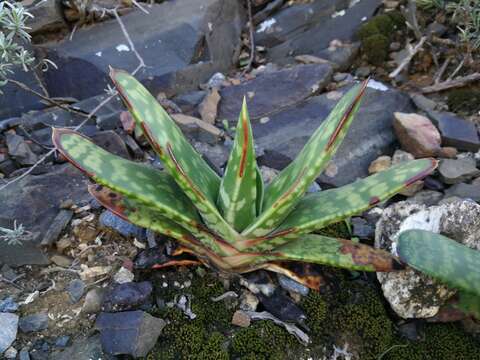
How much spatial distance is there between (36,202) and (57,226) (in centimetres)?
16

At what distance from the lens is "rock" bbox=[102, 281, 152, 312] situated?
149 cm

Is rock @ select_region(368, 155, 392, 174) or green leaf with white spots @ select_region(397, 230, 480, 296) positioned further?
rock @ select_region(368, 155, 392, 174)

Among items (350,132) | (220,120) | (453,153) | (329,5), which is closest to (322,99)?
(350,132)

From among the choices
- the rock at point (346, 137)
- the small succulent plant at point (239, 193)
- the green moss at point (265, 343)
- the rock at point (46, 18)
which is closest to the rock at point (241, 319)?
the green moss at point (265, 343)

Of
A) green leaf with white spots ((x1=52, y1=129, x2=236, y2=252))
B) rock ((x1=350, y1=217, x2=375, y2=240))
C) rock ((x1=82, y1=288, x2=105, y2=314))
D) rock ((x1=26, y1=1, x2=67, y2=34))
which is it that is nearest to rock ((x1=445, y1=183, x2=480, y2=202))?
rock ((x1=350, y1=217, x2=375, y2=240))

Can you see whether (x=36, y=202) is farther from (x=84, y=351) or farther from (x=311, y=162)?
(x=311, y=162)

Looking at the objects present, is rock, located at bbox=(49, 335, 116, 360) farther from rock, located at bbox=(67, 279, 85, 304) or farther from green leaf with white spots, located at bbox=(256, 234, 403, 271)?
green leaf with white spots, located at bbox=(256, 234, 403, 271)

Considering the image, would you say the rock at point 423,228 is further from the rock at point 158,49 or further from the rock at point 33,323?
the rock at point 158,49

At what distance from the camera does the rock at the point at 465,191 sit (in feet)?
6.34

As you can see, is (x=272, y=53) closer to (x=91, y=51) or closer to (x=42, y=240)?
(x=91, y=51)

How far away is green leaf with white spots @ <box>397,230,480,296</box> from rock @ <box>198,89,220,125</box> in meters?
1.41

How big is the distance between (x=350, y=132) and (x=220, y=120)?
67 cm

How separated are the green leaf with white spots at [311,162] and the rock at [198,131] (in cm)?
100

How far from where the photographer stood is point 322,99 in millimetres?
2654
